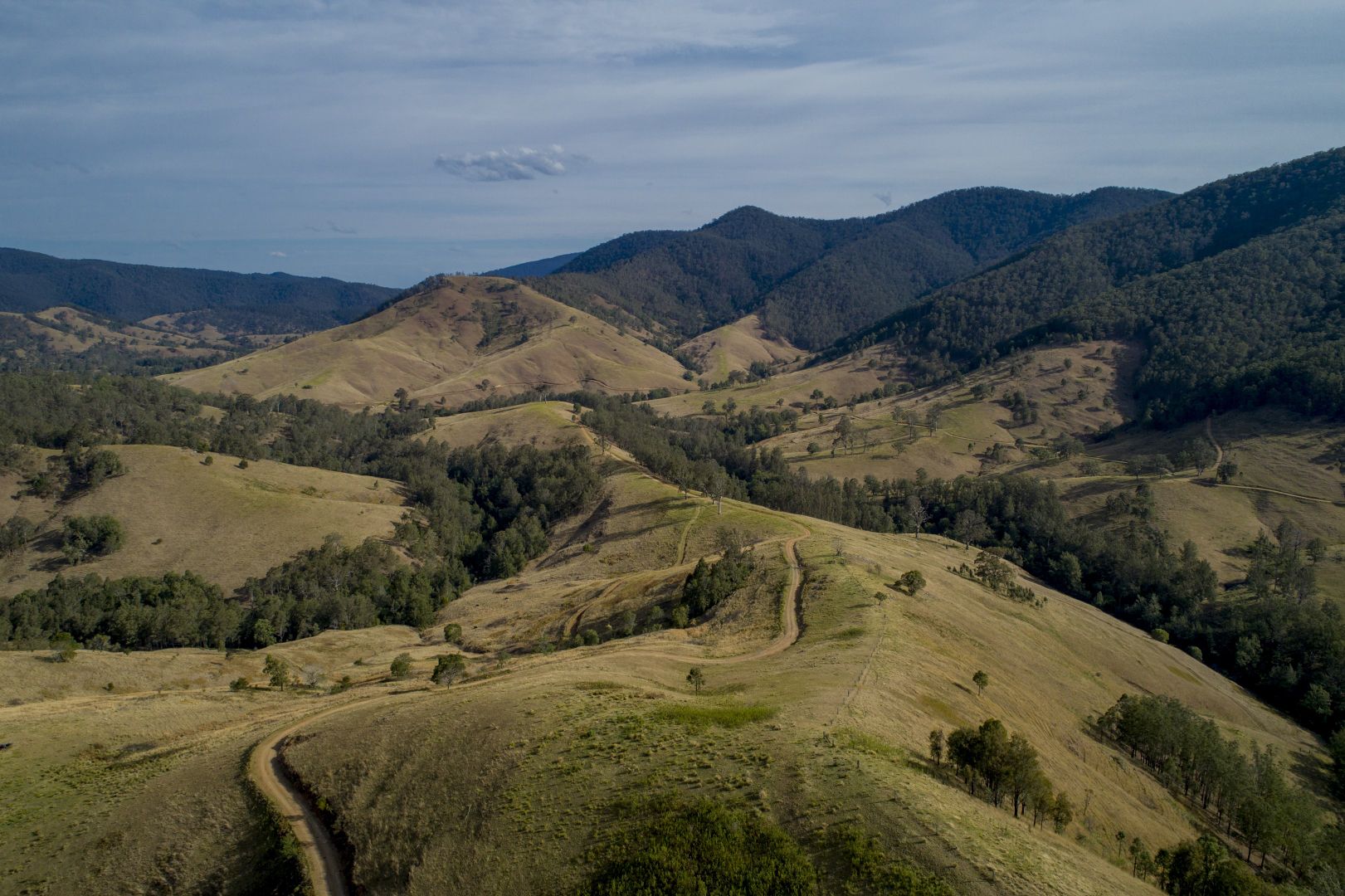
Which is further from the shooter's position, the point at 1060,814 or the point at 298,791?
the point at 298,791

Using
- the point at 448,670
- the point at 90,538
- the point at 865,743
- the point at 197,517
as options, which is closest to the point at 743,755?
the point at 865,743

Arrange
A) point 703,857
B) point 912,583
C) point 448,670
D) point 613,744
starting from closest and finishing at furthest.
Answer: point 703,857
point 613,744
point 448,670
point 912,583

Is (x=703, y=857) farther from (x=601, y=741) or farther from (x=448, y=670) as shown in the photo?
(x=448, y=670)

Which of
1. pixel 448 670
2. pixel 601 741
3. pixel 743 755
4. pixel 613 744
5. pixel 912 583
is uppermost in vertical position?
pixel 743 755

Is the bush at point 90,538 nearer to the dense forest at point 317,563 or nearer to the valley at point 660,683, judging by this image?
the valley at point 660,683

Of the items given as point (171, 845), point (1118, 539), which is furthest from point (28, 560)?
point (1118, 539)

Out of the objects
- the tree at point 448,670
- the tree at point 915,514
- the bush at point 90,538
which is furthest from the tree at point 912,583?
the bush at point 90,538
